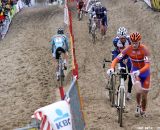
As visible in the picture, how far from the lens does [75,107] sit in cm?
831

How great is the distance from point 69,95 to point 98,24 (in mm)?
13418

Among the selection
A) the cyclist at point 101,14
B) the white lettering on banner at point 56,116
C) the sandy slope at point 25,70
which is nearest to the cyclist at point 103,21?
the cyclist at point 101,14

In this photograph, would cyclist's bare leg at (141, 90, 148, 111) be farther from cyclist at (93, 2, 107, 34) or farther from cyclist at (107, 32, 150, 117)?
cyclist at (93, 2, 107, 34)

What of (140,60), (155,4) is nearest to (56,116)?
(140,60)

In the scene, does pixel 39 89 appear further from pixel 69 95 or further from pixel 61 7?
pixel 61 7

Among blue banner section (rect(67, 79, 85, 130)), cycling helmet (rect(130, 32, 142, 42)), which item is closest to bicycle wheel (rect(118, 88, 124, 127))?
cycling helmet (rect(130, 32, 142, 42))

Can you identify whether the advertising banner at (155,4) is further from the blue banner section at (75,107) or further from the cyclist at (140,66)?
the blue banner section at (75,107)

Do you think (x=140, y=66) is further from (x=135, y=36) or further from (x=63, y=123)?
(x=63, y=123)

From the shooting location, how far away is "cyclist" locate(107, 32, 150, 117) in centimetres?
1007

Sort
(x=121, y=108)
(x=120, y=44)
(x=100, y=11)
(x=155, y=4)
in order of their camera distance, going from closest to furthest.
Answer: (x=121, y=108) < (x=120, y=44) < (x=100, y=11) < (x=155, y=4)

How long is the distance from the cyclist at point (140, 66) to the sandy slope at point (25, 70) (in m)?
3.09

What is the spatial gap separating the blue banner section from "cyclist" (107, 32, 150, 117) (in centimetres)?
175

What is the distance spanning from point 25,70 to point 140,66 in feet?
24.5

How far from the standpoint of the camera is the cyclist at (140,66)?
33.0ft
